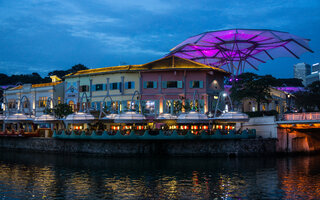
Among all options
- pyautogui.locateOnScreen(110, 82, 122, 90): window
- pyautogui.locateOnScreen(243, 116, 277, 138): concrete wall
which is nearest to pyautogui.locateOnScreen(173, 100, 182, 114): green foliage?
pyautogui.locateOnScreen(110, 82, 122, 90): window

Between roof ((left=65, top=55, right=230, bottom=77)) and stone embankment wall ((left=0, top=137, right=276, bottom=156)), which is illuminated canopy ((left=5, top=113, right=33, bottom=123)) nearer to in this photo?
roof ((left=65, top=55, right=230, bottom=77))

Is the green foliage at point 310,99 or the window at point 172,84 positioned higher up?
the window at point 172,84

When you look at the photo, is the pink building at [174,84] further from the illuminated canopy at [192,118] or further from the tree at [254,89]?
the illuminated canopy at [192,118]

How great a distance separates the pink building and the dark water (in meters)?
21.6

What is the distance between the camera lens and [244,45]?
2817 inches

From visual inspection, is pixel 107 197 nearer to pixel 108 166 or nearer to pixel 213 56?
pixel 108 166

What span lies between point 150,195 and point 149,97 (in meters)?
43.1

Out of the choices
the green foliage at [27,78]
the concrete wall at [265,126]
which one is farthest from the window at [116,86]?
the green foliage at [27,78]

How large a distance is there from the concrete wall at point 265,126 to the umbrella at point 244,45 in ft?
52.6

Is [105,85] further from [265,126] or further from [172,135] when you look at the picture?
[265,126]

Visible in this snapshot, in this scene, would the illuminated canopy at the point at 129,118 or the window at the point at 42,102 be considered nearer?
the illuminated canopy at the point at 129,118

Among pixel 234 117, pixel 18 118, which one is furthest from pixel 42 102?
pixel 234 117

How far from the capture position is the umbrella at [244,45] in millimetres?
65625

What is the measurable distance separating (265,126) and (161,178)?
82.9ft
